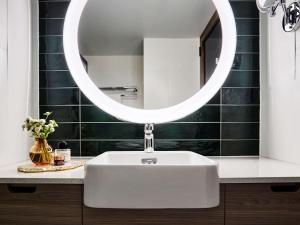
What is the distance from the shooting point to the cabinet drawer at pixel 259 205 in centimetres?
89

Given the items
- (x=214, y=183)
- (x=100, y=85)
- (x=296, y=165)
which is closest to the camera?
(x=214, y=183)

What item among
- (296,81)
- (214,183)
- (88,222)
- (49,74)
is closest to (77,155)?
(49,74)

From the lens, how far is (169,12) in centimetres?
133

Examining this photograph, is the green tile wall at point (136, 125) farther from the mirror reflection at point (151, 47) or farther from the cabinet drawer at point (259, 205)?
the cabinet drawer at point (259, 205)

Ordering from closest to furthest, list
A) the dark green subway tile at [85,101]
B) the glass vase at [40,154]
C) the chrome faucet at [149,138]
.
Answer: the glass vase at [40,154]
the chrome faucet at [149,138]
the dark green subway tile at [85,101]

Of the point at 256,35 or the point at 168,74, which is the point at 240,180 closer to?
the point at 168,74

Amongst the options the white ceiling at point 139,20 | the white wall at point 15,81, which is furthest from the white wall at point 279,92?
the white wall at point 15,81

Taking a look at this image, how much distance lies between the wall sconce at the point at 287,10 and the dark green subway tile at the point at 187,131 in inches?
20.7

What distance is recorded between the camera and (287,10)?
112cm

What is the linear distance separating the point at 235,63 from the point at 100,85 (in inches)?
26.1

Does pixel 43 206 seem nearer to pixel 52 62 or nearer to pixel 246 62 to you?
pixel 52 62

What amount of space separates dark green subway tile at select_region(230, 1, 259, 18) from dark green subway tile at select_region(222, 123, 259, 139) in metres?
0.53

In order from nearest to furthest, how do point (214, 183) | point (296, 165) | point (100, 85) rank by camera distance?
point (214, 183) < point (296, 165) < point (100, 85)

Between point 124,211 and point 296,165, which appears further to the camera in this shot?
point 296,165
